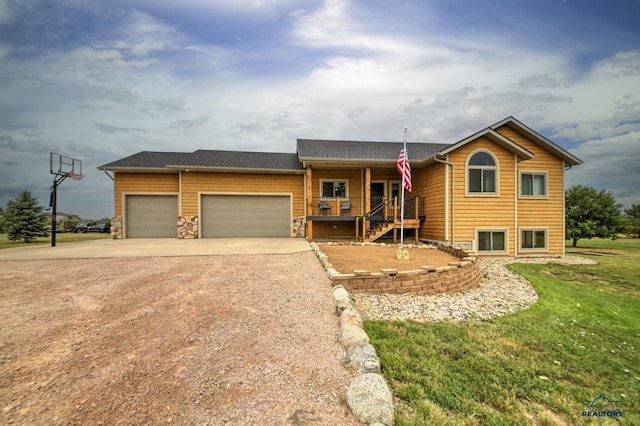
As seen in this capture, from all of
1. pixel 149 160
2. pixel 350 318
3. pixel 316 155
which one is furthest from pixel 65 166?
pixel 350 318

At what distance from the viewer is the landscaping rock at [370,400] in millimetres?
1857

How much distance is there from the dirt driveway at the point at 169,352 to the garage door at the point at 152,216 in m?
8.32

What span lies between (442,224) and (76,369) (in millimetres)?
11205

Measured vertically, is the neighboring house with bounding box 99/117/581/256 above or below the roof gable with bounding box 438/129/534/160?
below

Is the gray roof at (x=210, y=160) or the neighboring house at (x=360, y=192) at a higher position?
the gray roof at (x=210, y=160)

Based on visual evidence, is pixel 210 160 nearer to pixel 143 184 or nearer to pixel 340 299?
pixel 143 184

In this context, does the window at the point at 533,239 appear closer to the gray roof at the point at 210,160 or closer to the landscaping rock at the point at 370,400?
the gray roof at the point at 210,160

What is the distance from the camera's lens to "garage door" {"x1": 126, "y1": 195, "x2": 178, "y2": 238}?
42.2ft

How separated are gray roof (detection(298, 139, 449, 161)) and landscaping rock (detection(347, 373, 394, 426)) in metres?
10.2

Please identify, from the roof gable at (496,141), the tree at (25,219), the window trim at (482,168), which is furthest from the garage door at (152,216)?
the window trim at (482,168)

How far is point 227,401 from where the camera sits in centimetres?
193

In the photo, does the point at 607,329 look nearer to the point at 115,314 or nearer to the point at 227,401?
the point at 227,401

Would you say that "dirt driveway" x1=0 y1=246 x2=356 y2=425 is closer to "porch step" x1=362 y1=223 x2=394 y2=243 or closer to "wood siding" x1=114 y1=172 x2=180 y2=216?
"porch step" x1=362 y1=223 x2=394 y2=243

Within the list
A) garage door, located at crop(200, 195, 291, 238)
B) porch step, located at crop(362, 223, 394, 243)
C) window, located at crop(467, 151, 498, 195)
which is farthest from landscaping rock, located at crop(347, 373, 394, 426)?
garage door, located at crop(200, 195, 291, 238)
